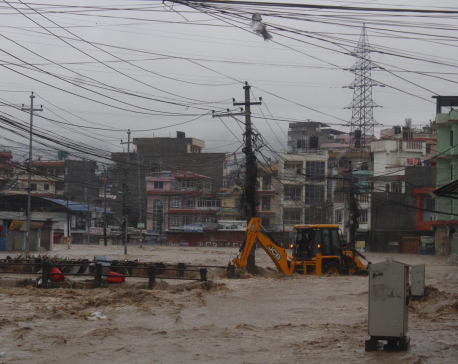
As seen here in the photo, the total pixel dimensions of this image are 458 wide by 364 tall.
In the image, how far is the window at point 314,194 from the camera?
78481 millimetres

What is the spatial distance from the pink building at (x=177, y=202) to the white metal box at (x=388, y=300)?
2884 inches

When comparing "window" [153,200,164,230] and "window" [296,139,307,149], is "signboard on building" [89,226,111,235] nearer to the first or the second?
"window" [153,200,164,230]

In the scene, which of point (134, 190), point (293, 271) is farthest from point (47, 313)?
point (134, 190)

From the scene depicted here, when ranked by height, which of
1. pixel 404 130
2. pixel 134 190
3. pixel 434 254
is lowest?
pixel 434 254

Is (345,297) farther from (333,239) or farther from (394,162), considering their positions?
(394,162)

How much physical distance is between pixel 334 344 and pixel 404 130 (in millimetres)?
82145

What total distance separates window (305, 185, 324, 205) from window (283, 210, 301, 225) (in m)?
2.96

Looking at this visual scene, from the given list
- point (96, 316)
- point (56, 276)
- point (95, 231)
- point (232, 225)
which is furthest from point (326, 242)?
point (95, 231)

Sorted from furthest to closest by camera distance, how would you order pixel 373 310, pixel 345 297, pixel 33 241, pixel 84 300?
1. pixel 33 241
2. pixel 345 297
3. pixel 84 300
4. pixel 373 310

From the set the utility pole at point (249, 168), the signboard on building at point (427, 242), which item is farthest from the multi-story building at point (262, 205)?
the utility pole at point (249, 168)

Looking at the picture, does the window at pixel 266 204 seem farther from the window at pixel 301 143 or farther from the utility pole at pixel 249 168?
the utility pole at pixel 249 168

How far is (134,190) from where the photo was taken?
9325 centimetres

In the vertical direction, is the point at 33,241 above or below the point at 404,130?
below

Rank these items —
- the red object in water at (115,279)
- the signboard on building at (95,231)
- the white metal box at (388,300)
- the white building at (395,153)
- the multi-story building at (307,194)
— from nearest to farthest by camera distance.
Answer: the white metal box at (388,300) < the red object in water at (115,279) < the multi-story building at (307,194) < the white building at (395,153) < the signboard on building at (95,231)
